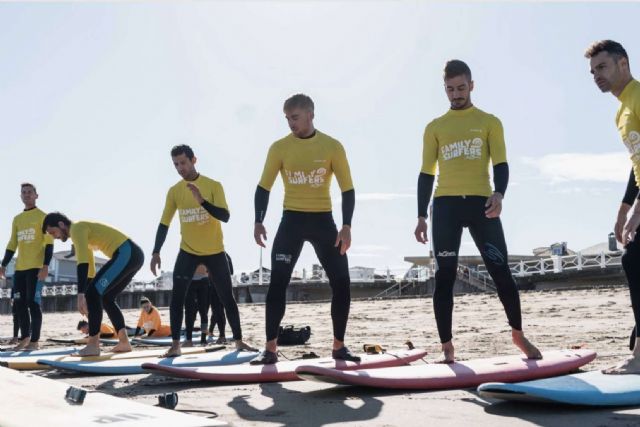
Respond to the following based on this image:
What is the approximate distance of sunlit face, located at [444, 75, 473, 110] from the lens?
5.11 metres

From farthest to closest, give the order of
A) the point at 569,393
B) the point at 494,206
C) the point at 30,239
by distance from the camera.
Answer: the point at 30,239 < the point at 494,206 < the point at 569,393

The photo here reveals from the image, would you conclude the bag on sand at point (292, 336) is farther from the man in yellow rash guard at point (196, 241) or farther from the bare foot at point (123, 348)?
the bare foot at point (123, 348)

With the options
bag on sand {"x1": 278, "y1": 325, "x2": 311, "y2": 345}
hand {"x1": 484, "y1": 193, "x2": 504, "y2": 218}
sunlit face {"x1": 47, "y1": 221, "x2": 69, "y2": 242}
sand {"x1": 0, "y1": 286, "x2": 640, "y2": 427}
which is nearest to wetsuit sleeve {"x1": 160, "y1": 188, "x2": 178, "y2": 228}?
sunlit face {"x1": 47, "y1": 221, "x2": 69, "y2": 242}

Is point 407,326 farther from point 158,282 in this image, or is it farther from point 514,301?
point 158,282

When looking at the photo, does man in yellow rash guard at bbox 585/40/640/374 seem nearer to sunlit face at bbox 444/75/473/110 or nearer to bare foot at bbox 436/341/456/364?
sunlit face at bbox 444/75/473/110

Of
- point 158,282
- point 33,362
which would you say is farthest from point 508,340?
point 158,282

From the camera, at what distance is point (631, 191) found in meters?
4.39

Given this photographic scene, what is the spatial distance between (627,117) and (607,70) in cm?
30

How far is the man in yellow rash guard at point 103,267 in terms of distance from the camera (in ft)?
23.3

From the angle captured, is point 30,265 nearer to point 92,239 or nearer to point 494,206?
point 92,239

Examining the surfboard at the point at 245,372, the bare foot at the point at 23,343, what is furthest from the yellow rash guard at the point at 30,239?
the surfboard at the point at 245,372

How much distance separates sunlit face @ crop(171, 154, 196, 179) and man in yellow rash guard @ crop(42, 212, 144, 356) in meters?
1.07

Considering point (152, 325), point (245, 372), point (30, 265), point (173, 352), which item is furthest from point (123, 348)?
point (152, 325)

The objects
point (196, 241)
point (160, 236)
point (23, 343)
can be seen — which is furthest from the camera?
point (23, 343)
